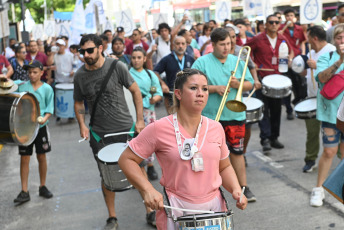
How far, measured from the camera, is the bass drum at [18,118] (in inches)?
230

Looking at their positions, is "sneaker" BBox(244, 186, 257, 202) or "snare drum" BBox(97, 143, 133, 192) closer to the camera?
"snare drum" BBox(97, 143, 133, 192)

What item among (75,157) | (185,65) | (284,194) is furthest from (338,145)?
(75,157)

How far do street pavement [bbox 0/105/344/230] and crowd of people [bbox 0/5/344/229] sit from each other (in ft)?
0.66

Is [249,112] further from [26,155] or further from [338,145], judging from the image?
[26,155]

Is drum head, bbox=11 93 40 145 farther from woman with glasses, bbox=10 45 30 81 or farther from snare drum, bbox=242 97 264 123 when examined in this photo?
woman with glasses, bbox=10 45 30 81

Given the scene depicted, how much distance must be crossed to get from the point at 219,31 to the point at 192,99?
2.54 meters

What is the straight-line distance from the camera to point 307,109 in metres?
6.50

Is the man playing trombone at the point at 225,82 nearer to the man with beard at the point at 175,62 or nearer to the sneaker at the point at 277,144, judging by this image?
the man with beard at the point at 175,62

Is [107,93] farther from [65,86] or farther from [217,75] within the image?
[65,86]

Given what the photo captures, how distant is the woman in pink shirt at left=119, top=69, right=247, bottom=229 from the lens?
316cm

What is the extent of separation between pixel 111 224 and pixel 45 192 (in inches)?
63.5

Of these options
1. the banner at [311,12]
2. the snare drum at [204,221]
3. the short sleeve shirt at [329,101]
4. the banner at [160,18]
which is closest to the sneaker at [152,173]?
the short sleeve shirt at [329,101]

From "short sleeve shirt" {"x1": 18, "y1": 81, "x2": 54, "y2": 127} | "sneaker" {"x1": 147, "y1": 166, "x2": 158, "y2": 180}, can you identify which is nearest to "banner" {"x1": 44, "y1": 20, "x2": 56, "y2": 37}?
"short sleeve shirt" {"x1": 18, "y1": 81, "x2": 54, "y2": 127}

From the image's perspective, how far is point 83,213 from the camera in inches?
239
